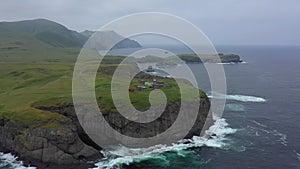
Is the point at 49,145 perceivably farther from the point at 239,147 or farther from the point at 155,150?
the point at 239,147

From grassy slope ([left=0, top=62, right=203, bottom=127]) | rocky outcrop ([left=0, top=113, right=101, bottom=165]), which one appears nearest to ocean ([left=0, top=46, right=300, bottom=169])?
rocky outcrop ([left=0, top=113, right=101, bottom=165])

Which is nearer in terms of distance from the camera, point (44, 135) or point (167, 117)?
point (44, 135)

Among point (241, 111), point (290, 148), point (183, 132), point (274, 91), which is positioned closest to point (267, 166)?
point (290, 148)

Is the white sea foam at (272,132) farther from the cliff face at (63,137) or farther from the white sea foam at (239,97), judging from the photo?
the white sea foam at (239,97)

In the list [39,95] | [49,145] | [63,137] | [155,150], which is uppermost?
[39,95]

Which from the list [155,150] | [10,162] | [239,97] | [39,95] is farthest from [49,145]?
[239,97]

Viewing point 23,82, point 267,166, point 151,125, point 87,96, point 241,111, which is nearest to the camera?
point 267,166

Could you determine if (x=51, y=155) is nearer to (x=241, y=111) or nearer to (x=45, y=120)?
(x=45, y=120)
